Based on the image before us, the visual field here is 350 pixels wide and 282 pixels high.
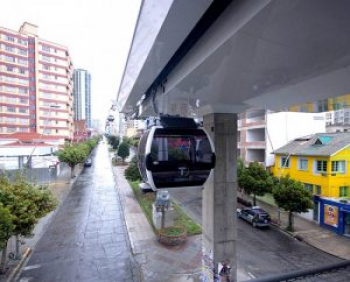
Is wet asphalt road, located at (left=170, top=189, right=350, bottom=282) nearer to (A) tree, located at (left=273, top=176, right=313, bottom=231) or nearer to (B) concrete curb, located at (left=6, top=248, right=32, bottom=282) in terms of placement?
(A) tree, located at (left=273, top=176, right=313, bottom=231)

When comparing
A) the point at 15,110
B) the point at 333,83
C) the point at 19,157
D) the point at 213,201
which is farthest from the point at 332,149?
the point at 15,110

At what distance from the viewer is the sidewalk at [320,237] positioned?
14.2 meters

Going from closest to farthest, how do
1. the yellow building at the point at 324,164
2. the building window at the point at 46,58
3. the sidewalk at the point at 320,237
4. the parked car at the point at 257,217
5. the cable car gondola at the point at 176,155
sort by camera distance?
the cable car gondola at the point at 176,155
the sidewalk at the point at 320,237
the parked car at the point at 257,217
the yellow building at the point at 324,164
the building window at the point at 46,58

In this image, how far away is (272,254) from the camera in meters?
13.2

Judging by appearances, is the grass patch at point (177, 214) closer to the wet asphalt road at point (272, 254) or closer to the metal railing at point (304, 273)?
the wet asphalt road at point (272, 254)

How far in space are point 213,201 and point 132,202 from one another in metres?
15.3

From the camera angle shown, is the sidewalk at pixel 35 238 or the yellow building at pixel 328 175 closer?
the sidewalk at pixel 35 238

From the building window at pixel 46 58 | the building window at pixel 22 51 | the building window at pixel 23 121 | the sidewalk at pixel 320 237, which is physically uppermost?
the building window at pixel 22 51

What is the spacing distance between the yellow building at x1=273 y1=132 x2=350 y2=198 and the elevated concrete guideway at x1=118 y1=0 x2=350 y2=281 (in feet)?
47.7

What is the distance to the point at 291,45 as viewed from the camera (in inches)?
124

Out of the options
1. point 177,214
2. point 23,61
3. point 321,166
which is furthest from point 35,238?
point 23,61

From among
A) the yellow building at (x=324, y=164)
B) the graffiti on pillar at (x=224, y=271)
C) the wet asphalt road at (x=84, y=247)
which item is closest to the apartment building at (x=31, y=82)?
the wet asphalt road at (x=84, y=247)

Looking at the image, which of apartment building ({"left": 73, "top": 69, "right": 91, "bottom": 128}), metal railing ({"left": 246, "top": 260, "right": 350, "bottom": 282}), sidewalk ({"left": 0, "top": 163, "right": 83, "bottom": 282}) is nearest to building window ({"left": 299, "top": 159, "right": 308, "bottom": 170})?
metal railing ({"left": 246, "top": 260, "right": 350, "bottom": 282})

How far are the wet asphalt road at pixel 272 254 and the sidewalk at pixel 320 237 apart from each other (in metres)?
0.64
